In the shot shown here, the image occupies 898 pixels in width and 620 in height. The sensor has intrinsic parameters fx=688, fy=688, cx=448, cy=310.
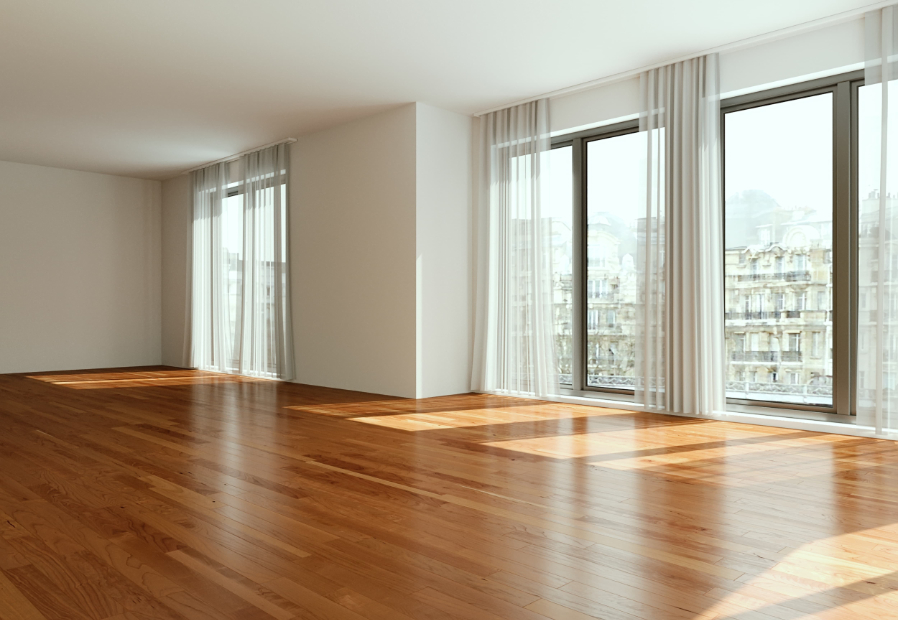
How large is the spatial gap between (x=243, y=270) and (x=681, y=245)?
541 centimetres

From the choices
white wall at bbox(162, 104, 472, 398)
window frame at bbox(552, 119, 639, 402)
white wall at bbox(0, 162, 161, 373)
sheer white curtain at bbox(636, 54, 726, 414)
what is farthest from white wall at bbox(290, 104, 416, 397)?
white wall at bbox(0, 162, 161, 373)

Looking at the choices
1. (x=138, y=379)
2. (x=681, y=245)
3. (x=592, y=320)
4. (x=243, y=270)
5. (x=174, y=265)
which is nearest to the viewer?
(x=681, y=245)

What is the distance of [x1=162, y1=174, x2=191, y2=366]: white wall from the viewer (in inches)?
392

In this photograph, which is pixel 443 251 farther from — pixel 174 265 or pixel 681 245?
pixel 174 265

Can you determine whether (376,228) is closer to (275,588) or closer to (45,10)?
(45,10)

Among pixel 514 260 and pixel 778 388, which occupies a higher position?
pixel 514 260

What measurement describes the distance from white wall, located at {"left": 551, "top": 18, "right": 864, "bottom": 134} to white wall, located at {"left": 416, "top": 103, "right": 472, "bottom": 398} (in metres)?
1.44

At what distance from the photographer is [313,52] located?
5.15m

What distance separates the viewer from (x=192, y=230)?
964 centimetres

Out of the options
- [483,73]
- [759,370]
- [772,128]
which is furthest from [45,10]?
[759,370]

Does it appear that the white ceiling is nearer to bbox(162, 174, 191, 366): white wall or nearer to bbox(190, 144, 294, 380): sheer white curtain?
bbox(190, 144, 294, 380): sheer white curtain

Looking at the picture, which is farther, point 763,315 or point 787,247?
point 763,315

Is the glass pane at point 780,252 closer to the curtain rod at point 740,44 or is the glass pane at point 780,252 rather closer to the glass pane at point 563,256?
the curtain rod at point 740,44

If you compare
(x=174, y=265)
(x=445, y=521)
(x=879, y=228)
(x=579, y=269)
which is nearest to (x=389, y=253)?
(x=579, y=269)
